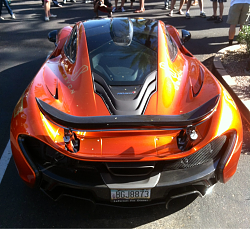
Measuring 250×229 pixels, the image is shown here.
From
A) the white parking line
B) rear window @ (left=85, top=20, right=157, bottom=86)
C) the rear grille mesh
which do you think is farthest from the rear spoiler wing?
the white parking line

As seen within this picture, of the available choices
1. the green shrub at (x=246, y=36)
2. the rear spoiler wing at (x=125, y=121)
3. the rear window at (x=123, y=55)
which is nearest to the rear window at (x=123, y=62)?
the rear window at (x=123, y=55)

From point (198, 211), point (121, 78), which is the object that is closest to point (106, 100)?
point (121, 78)

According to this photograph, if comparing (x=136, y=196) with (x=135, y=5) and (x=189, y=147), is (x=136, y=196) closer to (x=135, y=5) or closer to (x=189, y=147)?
(x=189, y=147)

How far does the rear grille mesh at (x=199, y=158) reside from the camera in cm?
217

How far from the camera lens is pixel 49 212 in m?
2.49

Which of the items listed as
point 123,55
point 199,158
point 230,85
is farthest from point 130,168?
point 230,85

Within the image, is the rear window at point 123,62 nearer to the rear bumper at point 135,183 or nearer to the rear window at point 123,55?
the rear window at point 123,55

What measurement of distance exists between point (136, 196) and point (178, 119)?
646 mm

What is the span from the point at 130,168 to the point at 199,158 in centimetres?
55

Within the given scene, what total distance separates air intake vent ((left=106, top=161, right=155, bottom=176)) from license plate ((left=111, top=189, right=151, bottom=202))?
12cm

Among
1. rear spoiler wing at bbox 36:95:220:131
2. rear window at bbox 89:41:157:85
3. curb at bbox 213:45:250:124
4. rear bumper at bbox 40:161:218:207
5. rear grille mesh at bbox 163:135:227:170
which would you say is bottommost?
curb at bbox 213:45:250:124

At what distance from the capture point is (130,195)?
82.8 inches

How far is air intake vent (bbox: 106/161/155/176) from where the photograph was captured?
81.1 inches

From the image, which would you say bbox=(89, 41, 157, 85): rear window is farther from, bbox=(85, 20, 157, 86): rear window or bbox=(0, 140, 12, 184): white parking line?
bbox=(0, 140, 12, 184): white parking line
